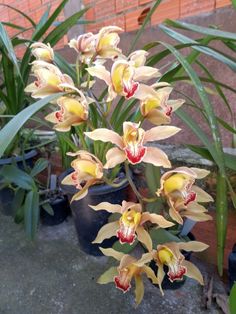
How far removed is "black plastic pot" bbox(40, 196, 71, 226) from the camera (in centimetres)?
115

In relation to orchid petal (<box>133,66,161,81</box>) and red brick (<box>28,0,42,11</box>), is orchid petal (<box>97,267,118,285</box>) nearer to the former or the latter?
orchid petal (<box>133,66,161,81</box>)

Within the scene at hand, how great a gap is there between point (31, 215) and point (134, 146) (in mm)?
612

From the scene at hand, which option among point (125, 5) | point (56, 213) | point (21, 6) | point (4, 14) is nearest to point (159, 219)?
point (56, 213)

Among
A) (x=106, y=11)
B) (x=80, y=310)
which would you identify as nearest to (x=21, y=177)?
(x=80, y=310)

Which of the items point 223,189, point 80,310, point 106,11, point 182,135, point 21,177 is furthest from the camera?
point 106,11

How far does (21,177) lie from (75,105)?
52 cm

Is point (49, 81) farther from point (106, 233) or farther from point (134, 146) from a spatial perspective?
point (106, 233)

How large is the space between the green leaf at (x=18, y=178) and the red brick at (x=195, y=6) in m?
0.82

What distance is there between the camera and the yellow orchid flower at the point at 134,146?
47 cm

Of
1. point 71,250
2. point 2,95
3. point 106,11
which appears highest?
point 106,11

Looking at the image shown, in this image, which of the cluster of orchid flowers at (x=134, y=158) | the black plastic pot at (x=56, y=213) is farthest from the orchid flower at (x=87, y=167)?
the black plastic pot at (x=56, y=213)

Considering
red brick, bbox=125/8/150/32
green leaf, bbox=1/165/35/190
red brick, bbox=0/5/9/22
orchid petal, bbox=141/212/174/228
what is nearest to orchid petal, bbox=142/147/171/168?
orchid petal, bbox=141/212/174/228

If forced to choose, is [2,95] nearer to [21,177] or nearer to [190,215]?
[21,177]

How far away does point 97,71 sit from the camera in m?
0.56
